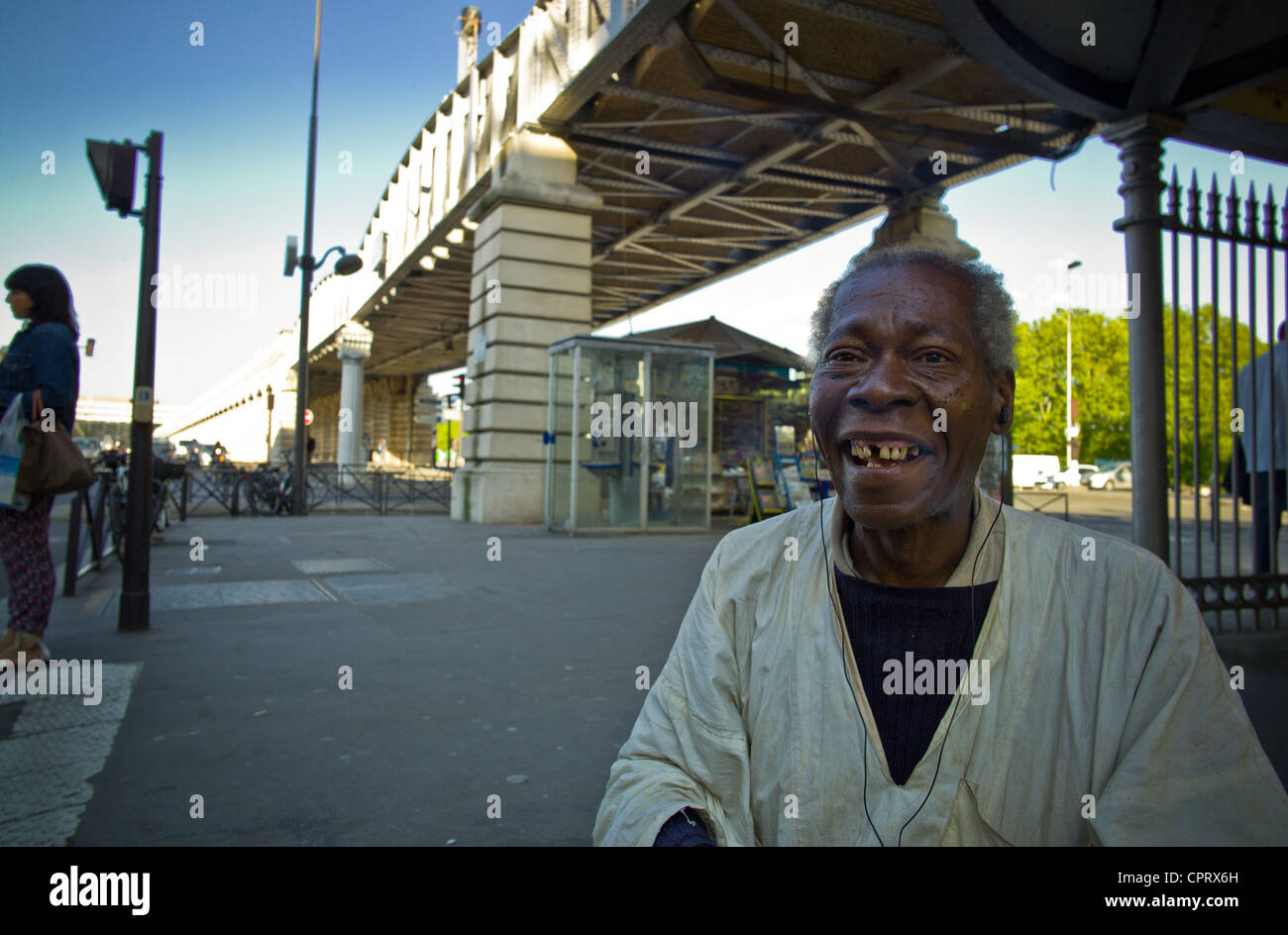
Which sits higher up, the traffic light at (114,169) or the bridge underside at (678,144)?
the bridge underside at (678,144)

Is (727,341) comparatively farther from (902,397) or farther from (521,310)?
(902,397)

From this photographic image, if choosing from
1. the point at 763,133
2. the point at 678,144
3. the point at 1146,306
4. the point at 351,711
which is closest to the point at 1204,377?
the point at 1146,306

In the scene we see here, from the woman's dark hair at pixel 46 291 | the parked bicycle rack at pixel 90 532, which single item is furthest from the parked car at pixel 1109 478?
the woman's dark hair at pixel 46 291

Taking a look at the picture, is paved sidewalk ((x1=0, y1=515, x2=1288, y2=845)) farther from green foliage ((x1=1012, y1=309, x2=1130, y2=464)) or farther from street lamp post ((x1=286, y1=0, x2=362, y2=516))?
green foliage ((x1=1012, y1=309, x2=1130, y2=464))

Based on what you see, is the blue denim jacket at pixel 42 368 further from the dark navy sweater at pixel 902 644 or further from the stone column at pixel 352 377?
the stone column at pixel 352 377

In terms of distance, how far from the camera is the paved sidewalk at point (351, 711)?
270 cm

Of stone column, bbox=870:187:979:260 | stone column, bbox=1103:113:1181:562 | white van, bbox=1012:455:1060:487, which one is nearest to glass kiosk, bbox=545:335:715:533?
stone column, bbox=870:187:979:260

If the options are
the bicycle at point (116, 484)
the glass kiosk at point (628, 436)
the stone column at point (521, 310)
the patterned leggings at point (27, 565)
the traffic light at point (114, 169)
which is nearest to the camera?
the patterned leggings at point (27, 565)

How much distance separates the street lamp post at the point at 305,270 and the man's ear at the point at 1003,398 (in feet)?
53.3

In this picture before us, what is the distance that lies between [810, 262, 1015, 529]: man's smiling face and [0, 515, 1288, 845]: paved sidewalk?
5.39 feet

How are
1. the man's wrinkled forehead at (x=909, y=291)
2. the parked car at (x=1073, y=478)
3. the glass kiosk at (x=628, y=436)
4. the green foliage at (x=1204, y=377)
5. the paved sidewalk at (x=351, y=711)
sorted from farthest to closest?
the parked car at (x=1073, y=478), the glass kiosk at (x=628, y=436), the green foliage at (x=1204, y=377), the paved sidewalk at (x=351, y=711), the man's wrinkled forehead at (x=909, y=291)

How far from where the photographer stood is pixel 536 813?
2.75 meters
